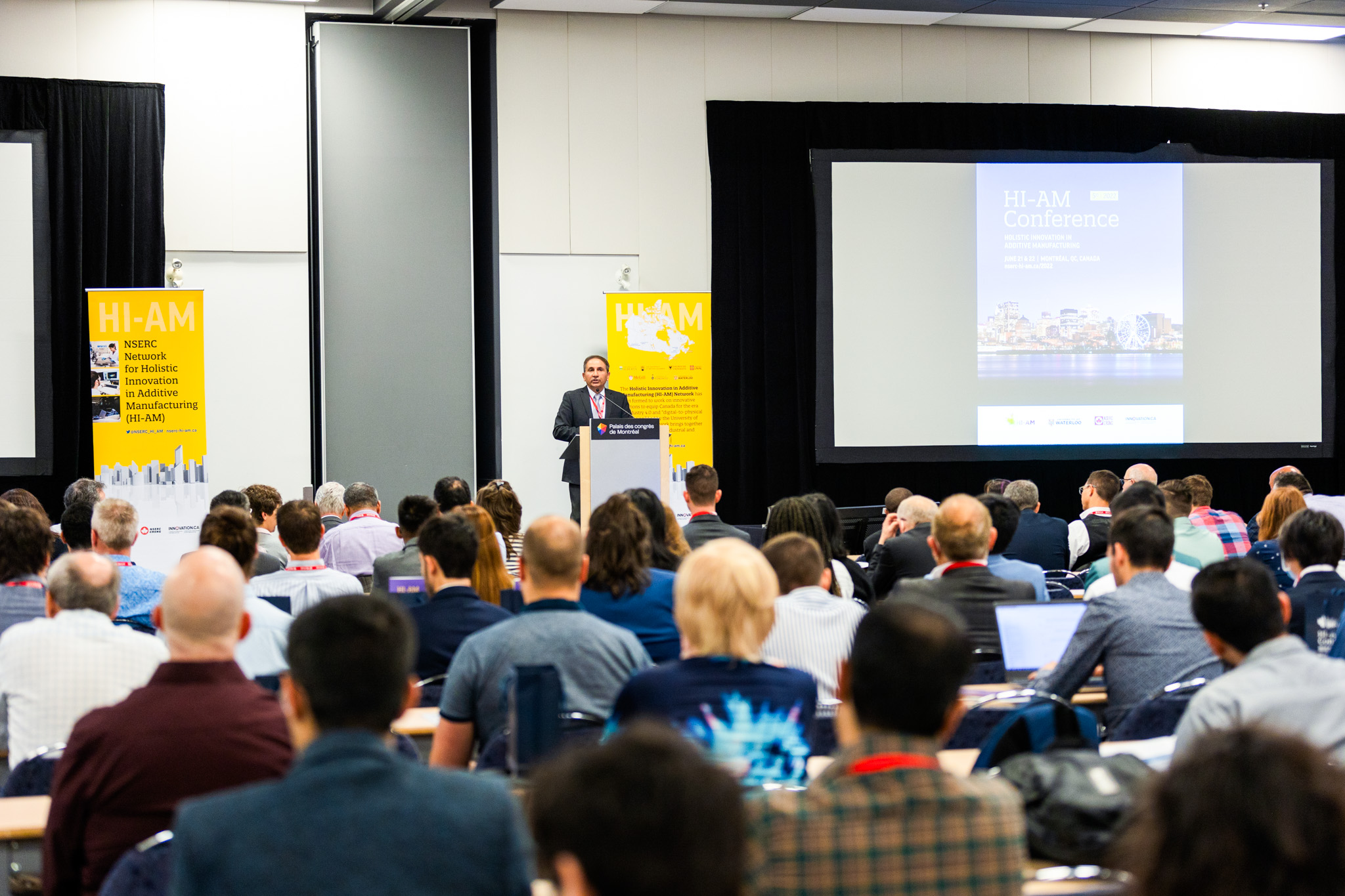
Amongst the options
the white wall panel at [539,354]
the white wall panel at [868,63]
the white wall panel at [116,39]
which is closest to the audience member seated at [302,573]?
the white wall panel at [539,354]

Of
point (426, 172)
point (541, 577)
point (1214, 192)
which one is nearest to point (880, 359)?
point (1214, 192)

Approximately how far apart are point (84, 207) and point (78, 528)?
4318 millimetres

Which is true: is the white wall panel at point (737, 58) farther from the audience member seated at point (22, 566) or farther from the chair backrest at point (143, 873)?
the chair backrest at point (143, 873)

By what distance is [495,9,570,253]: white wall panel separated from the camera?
9.54m

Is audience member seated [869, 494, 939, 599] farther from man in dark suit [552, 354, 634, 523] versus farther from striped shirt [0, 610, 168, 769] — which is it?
man in dark suit [552, 354, 634, 523]

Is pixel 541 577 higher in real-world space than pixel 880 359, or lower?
lower

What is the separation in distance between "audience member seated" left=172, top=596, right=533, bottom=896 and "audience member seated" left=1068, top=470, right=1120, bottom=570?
5.23m

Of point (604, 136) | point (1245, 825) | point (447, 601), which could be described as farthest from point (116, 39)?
point (1245, 825)

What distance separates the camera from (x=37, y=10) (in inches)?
346

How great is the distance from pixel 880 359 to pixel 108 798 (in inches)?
325

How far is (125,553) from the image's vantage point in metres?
4.76

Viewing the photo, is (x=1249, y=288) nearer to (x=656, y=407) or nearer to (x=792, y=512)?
(x=656, y=407)

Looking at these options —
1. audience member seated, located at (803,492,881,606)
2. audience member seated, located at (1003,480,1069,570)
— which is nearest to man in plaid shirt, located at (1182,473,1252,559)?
audience member seated, located at (1003,480,1069,570)

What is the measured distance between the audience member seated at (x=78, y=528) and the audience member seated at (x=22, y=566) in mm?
931
